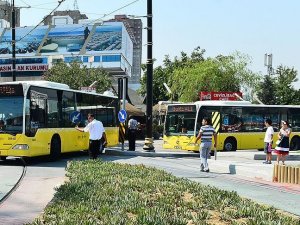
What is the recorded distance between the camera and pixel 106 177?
11.5 meters

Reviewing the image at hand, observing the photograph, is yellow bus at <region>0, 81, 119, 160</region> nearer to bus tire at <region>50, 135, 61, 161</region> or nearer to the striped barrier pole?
bus tire at <region>50, 135, 61, 161</region>

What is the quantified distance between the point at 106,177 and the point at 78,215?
4.62 metres

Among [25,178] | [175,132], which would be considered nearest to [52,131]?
[25,178]

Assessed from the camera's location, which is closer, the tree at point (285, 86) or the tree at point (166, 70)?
the tree at point (285, 86)

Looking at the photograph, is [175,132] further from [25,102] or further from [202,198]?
[202,198]

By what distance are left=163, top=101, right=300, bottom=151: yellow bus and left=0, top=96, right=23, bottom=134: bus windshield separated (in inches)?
385

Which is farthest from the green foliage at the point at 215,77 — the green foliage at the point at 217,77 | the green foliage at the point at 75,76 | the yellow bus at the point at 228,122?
the yellow bus at the point at 228,122

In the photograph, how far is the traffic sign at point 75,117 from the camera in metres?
21.9

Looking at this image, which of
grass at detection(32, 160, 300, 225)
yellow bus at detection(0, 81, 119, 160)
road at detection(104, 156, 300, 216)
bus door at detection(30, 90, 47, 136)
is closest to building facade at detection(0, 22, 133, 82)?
yellow bus at detection(0, 81, 119, 160)

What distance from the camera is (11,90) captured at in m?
18.6

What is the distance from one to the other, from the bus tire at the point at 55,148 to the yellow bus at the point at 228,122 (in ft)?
24.2

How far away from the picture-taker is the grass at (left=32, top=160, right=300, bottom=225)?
270 inches

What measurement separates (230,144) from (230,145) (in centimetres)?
6

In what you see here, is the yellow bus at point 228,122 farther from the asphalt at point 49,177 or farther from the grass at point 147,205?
the grass at point 147,205
